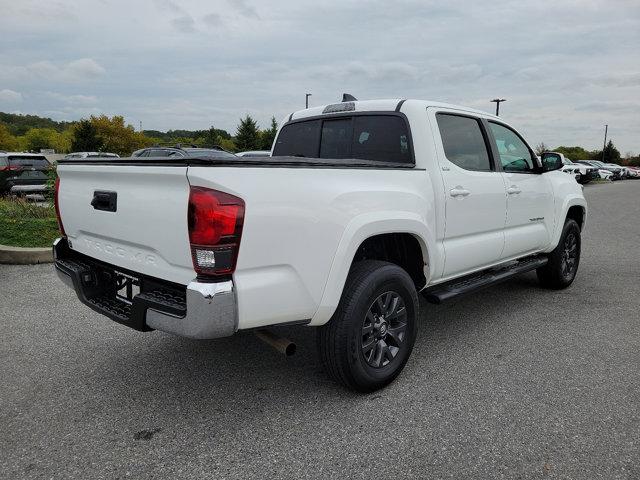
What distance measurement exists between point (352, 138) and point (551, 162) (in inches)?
89.0

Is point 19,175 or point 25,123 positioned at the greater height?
point 25,123

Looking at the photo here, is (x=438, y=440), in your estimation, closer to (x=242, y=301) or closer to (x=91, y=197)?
(x=242, y=301)

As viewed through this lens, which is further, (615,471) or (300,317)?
(300,317)

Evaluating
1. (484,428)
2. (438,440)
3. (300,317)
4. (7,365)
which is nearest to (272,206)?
(300,317)

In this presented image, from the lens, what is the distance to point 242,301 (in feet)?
7.80

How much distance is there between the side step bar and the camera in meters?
3.64

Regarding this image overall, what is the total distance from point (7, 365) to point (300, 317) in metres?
2.36

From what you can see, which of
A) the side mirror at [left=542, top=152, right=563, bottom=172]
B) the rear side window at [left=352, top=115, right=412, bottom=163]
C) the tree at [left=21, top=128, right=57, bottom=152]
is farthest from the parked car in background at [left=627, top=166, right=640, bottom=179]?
the tree at [left=21, top=128, right=57, bottom=152]

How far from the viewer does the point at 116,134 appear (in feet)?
193

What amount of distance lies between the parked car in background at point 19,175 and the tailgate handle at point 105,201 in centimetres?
1306

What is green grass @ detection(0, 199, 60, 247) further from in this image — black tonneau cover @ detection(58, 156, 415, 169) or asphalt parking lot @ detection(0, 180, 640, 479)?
black tonneau cover @ detection(58, 156, 415, 169)

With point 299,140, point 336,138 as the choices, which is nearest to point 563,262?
point 336,138

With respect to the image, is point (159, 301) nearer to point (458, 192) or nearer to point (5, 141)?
point (458, 192)

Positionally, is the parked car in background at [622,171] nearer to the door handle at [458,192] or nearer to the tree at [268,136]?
the tree at [268,136]
